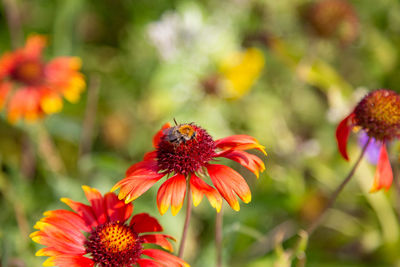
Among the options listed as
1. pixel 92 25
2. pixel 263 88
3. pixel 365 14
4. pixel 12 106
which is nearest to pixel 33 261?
pixel 12 106

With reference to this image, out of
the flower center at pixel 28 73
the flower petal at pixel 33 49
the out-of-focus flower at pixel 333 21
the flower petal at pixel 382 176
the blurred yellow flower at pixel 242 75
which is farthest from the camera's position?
the blurred yellow flower at pixel 242 75

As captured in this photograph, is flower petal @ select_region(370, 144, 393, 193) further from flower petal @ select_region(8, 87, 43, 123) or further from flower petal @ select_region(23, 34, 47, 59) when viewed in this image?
flower petal @ select_region(23, 34, 47, 59)

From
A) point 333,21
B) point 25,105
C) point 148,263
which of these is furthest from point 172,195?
point 333,21

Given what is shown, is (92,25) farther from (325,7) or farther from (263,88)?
(325,7)

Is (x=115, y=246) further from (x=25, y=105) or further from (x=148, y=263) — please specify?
(x=25, y=105)

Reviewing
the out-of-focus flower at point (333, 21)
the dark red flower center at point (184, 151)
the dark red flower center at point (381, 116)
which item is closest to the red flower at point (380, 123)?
the dark red flower center at point (381, 116)

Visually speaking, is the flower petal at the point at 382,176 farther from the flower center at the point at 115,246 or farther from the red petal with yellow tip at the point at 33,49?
the red petal with yellow tip at the point at 33,49
